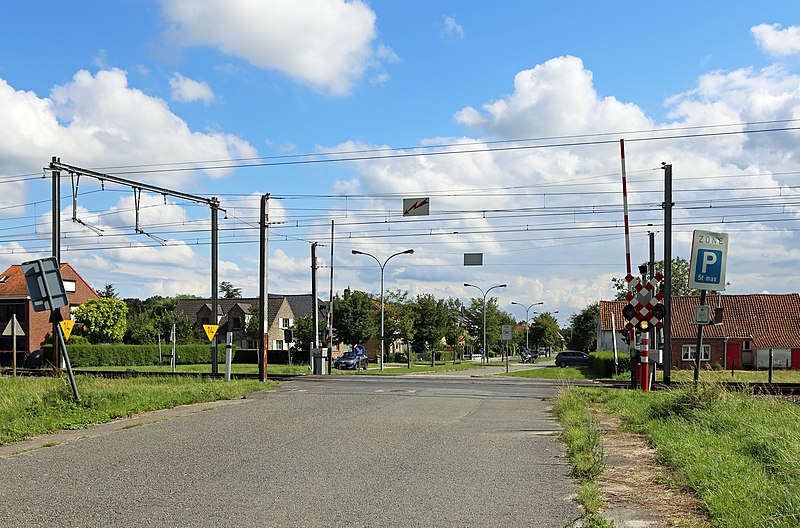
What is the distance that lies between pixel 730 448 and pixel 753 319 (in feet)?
196

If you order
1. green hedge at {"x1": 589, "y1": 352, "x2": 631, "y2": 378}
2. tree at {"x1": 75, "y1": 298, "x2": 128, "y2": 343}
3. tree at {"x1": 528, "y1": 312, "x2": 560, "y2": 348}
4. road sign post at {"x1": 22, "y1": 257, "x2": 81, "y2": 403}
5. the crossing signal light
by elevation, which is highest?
road sign post at {"x1": 22, "y1": 257, "x2": 81, "y2": 403}

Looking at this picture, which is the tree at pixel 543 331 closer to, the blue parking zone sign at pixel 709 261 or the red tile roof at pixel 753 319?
the red tile roof at pixel 753 319

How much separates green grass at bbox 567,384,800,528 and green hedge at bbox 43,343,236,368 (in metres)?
52.9

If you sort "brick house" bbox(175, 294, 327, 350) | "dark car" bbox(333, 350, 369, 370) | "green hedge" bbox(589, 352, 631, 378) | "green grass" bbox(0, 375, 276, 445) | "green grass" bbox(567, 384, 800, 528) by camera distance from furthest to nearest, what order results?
"brick house" bbox(175, 294, 327, 350)
"dark car" bbox(333, 350, 369, 370)
"green hedge" bbox(589, 352, 631, 378)
"green grass" bbox(0, 375, 276, 445)
"green grass" bbox(567, 384, 800, 528)

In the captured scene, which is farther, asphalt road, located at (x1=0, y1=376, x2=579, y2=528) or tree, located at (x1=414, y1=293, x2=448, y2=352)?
tree, located at (x1=414, y1=293, x2=448, y2=352)

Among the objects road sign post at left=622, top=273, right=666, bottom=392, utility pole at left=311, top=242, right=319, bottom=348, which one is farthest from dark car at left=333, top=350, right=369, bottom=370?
road sign post at left=622, top=273, right=666, bottom=392

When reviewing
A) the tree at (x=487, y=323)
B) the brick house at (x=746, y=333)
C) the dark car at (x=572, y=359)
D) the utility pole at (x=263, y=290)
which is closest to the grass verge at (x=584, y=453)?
the utility pole at (x=263, y=290)

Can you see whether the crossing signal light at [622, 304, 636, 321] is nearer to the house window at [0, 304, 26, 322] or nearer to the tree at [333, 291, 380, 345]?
the tree at [333, 291, 380, 345]

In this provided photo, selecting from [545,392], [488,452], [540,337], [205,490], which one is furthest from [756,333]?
[540,337]

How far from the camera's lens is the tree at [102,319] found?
66438mm

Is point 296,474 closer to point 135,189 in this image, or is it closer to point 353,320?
point 135,189

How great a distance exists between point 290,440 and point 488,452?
2976 millimetres

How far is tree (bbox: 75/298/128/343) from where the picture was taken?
6644 centimetres

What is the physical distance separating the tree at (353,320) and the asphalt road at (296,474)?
56.4m
